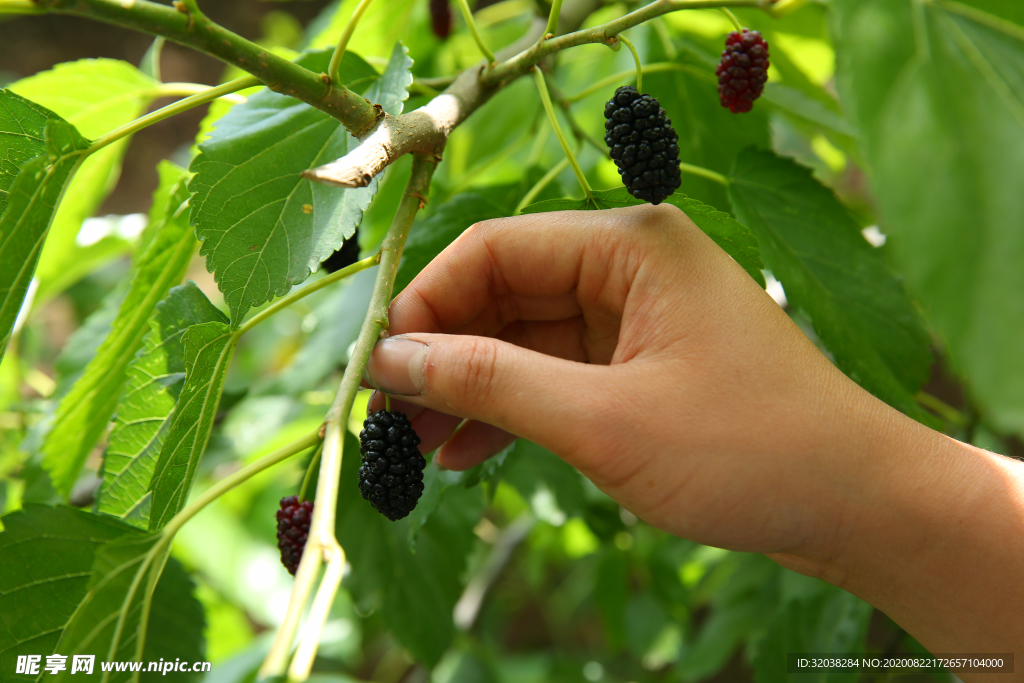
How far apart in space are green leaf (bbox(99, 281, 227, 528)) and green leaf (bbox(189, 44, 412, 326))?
11 centimetres

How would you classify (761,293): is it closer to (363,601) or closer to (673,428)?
(673,428)

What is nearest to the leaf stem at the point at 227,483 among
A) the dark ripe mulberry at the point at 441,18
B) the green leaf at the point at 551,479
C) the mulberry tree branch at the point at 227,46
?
the mulberry tree branch at the point at 227,46

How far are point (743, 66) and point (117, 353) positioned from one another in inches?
27.5

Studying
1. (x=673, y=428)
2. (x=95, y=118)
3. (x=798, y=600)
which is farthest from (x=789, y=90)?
(x=95, y=118)

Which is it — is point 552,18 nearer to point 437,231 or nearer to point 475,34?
point 475,34

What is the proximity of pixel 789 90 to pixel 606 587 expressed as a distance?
3.16ft

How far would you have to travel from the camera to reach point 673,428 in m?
0.51

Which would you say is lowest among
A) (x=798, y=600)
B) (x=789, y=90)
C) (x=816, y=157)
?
(x=798, y=600)

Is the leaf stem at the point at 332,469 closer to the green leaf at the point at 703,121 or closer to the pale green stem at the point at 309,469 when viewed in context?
the pale green stem at the point at 309,469

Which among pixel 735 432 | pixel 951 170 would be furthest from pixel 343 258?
pixel 951 170

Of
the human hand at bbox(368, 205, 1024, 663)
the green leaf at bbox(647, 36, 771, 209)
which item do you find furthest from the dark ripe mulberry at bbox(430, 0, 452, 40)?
the human hand at bbox(368, 205, 1024, 663)

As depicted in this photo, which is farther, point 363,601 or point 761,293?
point 363,601

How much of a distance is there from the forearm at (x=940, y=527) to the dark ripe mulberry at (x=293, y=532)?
430 millimetres

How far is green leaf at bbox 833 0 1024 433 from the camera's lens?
12.7 inches
